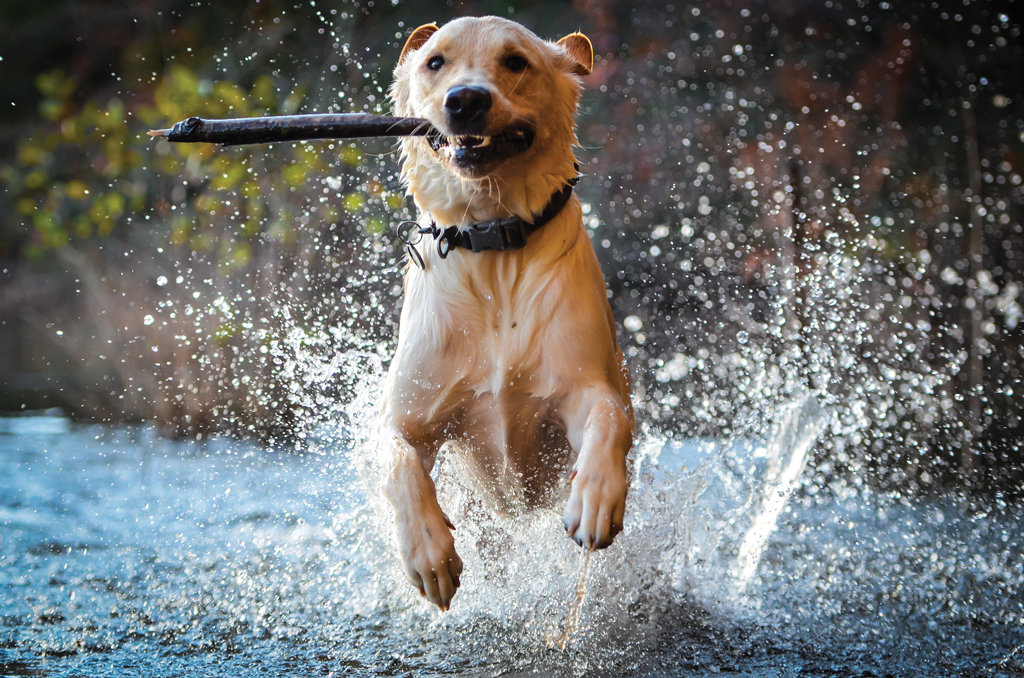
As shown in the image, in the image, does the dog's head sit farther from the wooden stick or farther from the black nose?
the wooden stick

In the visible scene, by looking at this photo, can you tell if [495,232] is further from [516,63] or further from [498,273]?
[516,63]

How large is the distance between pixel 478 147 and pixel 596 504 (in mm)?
931

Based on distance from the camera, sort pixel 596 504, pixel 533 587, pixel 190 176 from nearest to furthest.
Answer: pixel 596 504, pixel 533 587, pixel 190 176

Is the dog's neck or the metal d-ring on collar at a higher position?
the dog's neck

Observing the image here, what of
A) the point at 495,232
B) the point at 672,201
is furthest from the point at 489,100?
the point at 672,201

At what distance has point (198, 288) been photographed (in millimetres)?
7316

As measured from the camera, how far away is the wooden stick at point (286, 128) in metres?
2.03

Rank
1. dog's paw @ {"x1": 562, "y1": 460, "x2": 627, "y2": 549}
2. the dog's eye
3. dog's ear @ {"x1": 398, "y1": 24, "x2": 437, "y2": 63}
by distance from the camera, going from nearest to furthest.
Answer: dog's paw @ {"x1": 562, "y1": 460, "x2": 627, "y2": 549}
the dog's eye
dog's ear @ {"x1": 398, "y1": 24, "x2": 437, "y2": 63}

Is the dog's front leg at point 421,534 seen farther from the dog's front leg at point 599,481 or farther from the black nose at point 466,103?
the black nose at point 466,103

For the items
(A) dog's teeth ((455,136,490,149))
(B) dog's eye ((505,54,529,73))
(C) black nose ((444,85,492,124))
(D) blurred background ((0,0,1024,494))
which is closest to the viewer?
(C) black nose ((444,85,492,124))

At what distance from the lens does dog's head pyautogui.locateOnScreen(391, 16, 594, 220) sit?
200 centimetres

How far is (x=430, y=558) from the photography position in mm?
1854

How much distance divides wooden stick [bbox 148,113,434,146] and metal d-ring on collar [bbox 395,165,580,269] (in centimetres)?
26

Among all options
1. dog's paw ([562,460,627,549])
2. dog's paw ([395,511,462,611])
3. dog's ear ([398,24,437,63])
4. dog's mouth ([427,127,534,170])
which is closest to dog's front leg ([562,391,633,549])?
dog's paw ([562,460,627,549])
